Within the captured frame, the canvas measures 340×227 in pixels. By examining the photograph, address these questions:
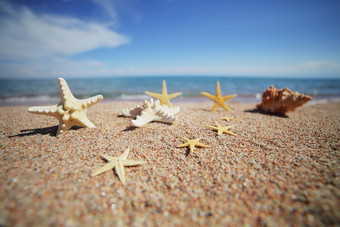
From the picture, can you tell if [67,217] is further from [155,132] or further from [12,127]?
[12,127]

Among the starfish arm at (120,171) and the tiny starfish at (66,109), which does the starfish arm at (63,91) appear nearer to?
the tiny starfish at (66,109)

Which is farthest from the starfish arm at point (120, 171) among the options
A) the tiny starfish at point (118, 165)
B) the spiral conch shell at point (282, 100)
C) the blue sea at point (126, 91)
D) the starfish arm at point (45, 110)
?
the spiral conch shell at point (282, 100)

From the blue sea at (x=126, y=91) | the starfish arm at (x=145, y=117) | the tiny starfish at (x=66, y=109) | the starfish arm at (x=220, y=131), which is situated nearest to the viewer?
the tiny starfish at (x=66, y=109)

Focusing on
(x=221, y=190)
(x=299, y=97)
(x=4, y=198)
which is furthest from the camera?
(x=299, y=97)

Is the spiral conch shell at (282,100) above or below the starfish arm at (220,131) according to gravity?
above

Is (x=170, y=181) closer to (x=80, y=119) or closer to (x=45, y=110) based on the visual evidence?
(x=80, y=119)

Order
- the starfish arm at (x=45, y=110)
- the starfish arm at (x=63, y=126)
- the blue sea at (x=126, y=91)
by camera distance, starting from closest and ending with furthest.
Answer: the starfish arm at (x=45, y=110), the starfish arm at (x=63, y=126), the blue sea at (x=126, y=91)

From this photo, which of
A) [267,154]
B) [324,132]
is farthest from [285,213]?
[324,132]
